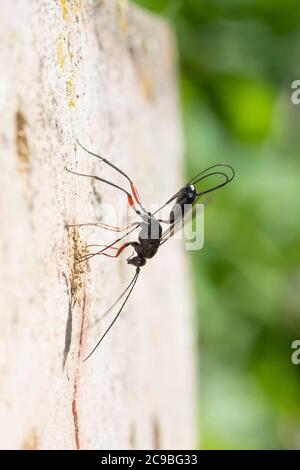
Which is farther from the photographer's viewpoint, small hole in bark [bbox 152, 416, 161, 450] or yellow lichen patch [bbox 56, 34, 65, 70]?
small hole in bark [bbox 152, 416, 161, 450]

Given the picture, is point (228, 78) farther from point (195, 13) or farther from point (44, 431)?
point (44, 431)

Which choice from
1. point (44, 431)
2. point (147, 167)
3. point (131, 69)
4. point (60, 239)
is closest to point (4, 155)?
point (60, 239)

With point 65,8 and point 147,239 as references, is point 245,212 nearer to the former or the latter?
point 147,239

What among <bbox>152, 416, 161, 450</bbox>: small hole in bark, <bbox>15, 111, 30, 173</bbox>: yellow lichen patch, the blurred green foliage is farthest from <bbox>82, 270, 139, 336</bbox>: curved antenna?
the blurred green foliage

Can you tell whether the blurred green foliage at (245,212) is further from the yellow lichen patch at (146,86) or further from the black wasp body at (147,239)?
A: the black wasp body at (147,239)

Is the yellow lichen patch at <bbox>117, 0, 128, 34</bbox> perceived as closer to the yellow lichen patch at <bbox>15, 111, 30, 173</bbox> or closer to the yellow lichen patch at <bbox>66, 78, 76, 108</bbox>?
the yellow lichen patch at <bbox>66, 78, 76, 108</bbox>

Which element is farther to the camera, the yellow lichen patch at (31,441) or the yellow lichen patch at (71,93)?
the yellow lichen patch at (71,93)

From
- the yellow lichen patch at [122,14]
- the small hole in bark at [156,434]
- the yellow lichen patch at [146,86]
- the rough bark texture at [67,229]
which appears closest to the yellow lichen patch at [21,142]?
the rough bark texture at [67,229]
